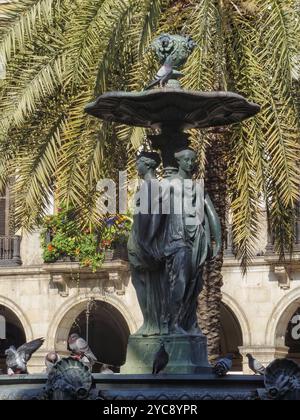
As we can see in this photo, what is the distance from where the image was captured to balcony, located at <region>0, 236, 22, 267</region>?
1315 inches

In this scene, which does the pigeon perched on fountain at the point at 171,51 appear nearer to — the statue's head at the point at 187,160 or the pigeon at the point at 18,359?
the statue's head at the point at 187,160

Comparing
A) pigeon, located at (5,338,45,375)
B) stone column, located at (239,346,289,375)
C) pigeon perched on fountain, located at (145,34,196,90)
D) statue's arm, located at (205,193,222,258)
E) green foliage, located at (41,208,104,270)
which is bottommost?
pigeon, located at (5,338,45,375)

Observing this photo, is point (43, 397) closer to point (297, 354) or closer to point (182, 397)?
point (182, 397)

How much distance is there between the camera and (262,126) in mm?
17547

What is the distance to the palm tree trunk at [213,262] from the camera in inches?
714

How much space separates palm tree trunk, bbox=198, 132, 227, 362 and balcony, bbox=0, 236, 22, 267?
50.6 feet

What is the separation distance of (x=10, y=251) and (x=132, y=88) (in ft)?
54.6

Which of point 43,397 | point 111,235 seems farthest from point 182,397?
point 111,235

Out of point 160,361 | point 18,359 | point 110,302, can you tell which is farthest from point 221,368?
point 110,302

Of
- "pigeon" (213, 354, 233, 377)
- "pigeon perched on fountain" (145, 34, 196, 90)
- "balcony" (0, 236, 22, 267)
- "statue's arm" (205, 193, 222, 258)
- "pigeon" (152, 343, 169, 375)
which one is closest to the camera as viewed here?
"pigeon" (213, 354, 233, 377)

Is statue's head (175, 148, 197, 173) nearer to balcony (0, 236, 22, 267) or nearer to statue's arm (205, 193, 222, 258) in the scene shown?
statue's arm (205, 193, 222, 258)

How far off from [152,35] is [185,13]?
145 centimetres

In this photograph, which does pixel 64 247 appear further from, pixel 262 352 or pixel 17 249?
pixel 262 352

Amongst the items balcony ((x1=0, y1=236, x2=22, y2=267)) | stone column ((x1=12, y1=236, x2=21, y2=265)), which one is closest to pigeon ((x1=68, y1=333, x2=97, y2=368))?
stone column ((x1=12, y1=236, x2=21, y2=265))
